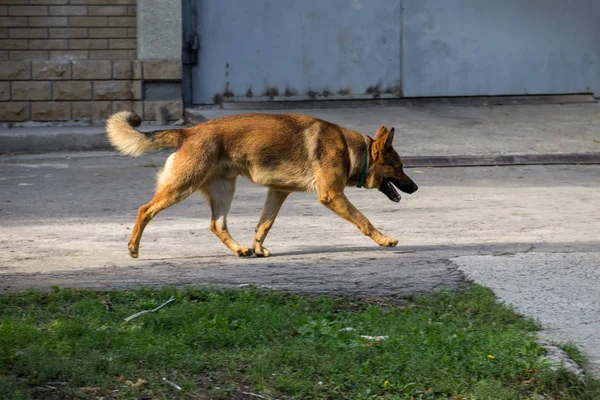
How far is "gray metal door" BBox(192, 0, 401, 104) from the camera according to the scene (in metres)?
13.5

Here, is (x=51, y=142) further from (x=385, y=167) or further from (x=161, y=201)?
(x=385, y=167)

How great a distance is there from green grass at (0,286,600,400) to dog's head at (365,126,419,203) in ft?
6.75

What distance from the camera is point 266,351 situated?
445 centimetres

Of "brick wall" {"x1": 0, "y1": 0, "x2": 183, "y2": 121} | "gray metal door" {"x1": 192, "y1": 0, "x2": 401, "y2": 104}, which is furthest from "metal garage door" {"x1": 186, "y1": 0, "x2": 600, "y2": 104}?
"brick wall" {"x1": 0, "y1": 0, "x2": 183, "y2": 121}

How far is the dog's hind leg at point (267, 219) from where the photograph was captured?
6.75 meters

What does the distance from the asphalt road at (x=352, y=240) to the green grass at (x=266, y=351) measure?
0.37m

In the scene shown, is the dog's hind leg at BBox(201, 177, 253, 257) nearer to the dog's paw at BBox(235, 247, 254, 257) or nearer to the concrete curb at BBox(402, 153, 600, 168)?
the dog's paw at BBox(235, 247, 254, 257)

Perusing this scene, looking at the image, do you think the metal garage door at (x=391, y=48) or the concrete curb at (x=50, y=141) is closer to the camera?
the concrete curb at (x=50, y=141)

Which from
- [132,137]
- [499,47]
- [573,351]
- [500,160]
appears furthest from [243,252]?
[499,47]

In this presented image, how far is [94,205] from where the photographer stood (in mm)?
8703

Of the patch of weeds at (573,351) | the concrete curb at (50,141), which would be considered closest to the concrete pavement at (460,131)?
the concrete curb at (50,141)

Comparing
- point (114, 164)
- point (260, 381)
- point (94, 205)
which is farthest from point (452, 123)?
point (260, 381)

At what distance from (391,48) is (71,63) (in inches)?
183

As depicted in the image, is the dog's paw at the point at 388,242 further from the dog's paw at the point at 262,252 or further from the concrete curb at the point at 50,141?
the concrete curb at the point at 50,141
